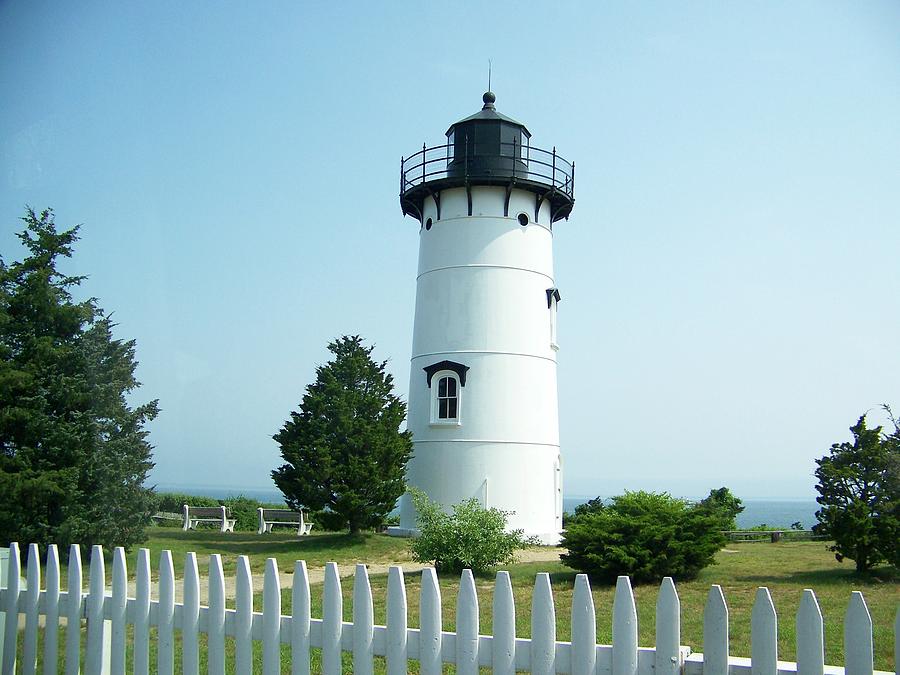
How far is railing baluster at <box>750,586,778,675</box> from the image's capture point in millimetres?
4070

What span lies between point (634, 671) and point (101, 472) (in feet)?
39.3

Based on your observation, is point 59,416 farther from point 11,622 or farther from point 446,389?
point 446,389

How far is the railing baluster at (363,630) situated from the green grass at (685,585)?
7.19 feet

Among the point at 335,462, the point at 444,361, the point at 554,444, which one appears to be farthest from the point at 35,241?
the point at 554,444

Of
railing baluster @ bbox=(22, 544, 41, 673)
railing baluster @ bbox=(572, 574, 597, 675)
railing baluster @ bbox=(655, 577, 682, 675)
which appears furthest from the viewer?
railing baluster @ bbox=(22, 544, 41, 673)

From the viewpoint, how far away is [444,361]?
880 inches

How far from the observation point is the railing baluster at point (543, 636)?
4531 millimetres

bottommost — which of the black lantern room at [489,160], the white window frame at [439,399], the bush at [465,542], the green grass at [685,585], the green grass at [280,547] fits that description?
the green grass at [280,547]

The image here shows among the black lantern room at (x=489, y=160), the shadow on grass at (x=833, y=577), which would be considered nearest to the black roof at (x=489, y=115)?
the black lantern room at (x=489, y=160)

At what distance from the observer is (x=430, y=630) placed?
479 cm

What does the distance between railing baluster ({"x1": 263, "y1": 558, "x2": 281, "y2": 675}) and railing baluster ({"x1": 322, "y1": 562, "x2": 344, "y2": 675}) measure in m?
0.32

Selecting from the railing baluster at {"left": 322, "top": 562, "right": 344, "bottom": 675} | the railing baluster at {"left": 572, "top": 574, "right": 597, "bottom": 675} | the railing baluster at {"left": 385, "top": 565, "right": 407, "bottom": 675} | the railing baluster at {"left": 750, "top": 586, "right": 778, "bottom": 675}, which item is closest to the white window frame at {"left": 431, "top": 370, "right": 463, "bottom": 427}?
the railing baluster at {"left": 322, "top": 562, "right": 344, "bottom": 675}

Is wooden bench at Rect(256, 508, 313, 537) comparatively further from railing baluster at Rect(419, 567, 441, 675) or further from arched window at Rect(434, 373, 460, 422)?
railing baluster at Rect(419, 567, 441, 675)

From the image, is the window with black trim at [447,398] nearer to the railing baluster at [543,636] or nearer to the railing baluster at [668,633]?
the railing baluster at [543,636]
